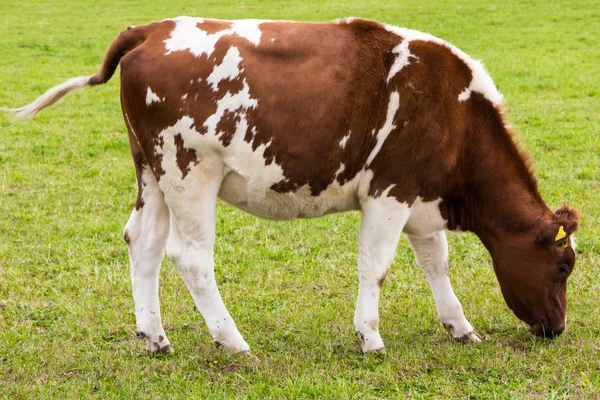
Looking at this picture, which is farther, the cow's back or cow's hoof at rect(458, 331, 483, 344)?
cow's hoof at rect(458, 331, 483, 344)

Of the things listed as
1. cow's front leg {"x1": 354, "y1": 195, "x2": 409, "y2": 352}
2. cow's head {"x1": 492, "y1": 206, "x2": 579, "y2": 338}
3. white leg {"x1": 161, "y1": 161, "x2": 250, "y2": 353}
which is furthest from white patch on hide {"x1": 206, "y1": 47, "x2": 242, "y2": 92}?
cow's head {"x1": 492, "y1": 206, "x2": 579, "y2": 338}

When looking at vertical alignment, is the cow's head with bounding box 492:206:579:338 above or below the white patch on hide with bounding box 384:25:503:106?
below

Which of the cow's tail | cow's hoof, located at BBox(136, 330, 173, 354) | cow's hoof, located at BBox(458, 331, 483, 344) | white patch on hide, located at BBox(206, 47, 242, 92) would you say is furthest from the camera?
cow's hoof, located at BBox(458, 331, 483, 344)

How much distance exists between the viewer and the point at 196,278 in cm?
561

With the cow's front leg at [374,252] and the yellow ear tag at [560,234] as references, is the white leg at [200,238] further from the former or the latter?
the yellow ear tag at [560,234]

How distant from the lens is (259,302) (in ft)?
22.7

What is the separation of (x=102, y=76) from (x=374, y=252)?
2305 millimetres

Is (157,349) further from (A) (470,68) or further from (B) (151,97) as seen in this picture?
(A) (470,68)

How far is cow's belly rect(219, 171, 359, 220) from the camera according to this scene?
557 centimetres

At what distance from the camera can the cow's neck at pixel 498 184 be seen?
584 centimetres

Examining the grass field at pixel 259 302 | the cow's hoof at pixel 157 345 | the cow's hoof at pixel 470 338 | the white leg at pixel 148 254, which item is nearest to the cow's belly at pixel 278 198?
the white leg at pixel 148 254

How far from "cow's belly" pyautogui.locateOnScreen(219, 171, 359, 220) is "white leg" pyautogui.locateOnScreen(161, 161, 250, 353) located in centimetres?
13

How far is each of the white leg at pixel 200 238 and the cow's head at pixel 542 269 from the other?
1.98 meters

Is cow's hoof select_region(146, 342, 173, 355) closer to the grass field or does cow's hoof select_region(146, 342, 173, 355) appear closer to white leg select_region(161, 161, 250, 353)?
the grass field
